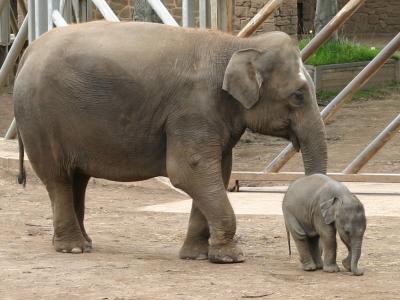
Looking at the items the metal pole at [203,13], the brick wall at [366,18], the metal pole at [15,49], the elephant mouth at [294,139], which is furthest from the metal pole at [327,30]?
the brick wall at [366,18]

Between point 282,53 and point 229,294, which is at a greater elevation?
point 282,53

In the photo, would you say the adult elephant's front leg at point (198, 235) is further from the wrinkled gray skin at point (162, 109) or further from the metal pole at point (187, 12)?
the metal pole at point (187, 12)

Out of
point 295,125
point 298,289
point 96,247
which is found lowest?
point 96,247

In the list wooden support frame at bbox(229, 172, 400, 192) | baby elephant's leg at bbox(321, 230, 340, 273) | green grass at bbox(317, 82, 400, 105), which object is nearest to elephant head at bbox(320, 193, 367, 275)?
baby elephant's leg at bbox(321, 230, 340, 273)

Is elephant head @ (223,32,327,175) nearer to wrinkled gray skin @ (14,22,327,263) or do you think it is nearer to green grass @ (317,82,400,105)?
wrinkled gray skin @ (14,22,327,263)

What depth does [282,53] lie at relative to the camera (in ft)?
29.2

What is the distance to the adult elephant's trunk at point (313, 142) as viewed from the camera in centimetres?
888

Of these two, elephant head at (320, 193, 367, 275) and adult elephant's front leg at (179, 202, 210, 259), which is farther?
adult elephant's front leg at (179, 202, 210, 259)

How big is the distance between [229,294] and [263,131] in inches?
65.9

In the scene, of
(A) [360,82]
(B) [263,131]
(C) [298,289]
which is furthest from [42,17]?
(C) [298,289]

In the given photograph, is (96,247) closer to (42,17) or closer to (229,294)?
(229,294)

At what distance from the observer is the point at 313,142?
29.2 ft

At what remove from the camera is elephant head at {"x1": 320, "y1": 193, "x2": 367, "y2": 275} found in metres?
8.15

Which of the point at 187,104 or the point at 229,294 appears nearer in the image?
the point at 229,294
